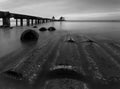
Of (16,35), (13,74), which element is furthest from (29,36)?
(13,74)

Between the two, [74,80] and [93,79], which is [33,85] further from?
[93,79]

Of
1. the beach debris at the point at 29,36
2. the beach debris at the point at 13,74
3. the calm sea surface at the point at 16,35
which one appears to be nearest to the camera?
the beach debris at the point at 13,74

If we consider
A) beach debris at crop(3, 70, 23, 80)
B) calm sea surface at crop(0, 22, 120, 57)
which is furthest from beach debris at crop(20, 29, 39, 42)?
beach debris at crop(3, 70, 23, 80)

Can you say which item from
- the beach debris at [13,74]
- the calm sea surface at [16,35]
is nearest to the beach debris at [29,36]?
the calm sea surface at [16,35]

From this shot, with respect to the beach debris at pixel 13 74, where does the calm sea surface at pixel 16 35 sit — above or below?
above

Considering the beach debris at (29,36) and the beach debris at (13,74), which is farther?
the beach debris at (29,36)

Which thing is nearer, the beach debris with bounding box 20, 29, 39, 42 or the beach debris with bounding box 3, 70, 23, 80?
the beach debris with bounding box 3, 70, 23, 80

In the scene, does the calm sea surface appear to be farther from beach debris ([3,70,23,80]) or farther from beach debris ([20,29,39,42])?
beach debris ([3,70,23,80])

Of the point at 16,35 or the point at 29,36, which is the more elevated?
the point at 29,36

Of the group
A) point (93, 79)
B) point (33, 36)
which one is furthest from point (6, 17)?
point (93, 79)

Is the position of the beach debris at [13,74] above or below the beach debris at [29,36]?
below

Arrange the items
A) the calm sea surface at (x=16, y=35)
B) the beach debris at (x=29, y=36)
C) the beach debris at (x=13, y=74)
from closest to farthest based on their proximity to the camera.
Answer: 1. the beach debris at (x=13, y=74)
2. the calm sea surface at (x=16, y=35)
3. the beach debris at (x=29, y=36)

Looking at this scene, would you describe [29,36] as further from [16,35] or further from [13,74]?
[13,74]

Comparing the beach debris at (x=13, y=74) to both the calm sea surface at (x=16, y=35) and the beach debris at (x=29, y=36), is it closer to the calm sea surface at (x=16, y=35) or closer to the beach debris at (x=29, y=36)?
the calm sea surface at (x=16, y=35)
